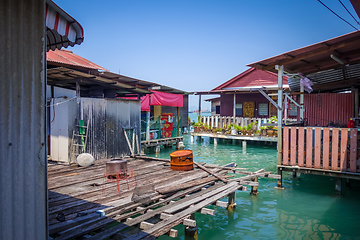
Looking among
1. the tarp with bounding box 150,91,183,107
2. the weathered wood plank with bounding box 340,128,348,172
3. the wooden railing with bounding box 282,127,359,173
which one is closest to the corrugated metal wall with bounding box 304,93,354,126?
the wooden railing with bounding box 282,127,359,173

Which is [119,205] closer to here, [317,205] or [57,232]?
[57,232]

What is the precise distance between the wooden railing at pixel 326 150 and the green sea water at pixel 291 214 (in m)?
1.07

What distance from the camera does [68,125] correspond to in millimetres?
10016

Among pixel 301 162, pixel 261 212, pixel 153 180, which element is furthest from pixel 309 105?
pixel 153 180

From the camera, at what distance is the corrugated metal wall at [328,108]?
12.8 meters

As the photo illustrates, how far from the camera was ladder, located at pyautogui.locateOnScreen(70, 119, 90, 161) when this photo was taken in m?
10.2

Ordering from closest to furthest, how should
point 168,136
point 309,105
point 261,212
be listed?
point 261,212
point 309,105
point 168,136

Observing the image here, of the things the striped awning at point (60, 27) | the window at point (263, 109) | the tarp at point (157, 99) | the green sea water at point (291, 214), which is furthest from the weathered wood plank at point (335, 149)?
the window at point (263, 109)

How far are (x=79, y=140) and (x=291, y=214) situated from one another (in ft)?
25.1

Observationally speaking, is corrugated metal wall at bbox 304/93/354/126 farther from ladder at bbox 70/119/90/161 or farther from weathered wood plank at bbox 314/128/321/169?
ladder at bbox 70/119/90/161

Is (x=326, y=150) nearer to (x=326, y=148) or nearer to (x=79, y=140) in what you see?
(x=326, y=148)

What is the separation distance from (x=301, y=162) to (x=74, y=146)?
26.4ft

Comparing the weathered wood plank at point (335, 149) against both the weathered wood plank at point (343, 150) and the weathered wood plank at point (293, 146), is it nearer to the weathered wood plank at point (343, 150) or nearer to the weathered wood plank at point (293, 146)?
the weathered wood plank at point (343, 150)

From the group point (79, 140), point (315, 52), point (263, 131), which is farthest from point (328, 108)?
point (79, 140)
